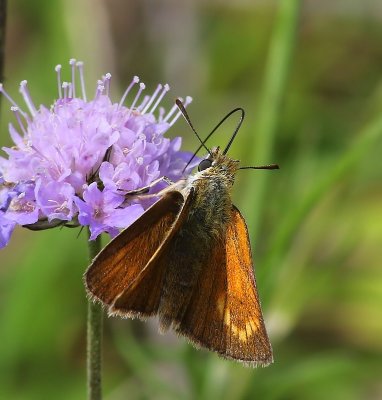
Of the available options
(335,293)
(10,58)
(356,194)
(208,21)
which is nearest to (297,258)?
(335,293)

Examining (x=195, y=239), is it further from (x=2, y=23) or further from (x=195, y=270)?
(x=2, y=23)

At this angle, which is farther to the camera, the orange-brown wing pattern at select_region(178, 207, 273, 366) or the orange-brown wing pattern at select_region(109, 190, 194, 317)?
the orange-brown wing pattern at select_region(178, 207, 273, 366)

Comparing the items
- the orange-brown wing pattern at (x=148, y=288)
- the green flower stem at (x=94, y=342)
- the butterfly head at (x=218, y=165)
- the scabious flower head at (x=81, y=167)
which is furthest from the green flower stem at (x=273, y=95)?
the green flower stem at (x=94, y=342)

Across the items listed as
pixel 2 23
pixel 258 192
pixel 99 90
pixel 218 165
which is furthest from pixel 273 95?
pixel 2 23

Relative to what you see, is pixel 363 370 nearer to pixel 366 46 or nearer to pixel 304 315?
pixel 304 315

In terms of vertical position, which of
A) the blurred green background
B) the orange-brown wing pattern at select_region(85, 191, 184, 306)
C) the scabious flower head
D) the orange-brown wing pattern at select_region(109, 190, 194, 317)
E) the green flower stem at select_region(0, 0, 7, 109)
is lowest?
the blurred green background

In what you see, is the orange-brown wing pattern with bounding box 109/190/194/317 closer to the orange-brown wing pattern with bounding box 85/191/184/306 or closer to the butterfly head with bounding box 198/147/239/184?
the orange-brown wing pattern with bounding box 85/191/184/306

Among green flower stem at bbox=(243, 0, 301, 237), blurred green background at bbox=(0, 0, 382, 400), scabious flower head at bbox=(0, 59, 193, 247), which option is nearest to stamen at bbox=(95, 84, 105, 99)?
scabious flower head at bbox=(0, 59, 193, 247)
